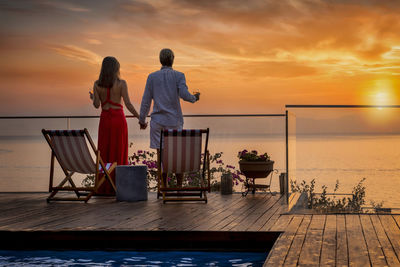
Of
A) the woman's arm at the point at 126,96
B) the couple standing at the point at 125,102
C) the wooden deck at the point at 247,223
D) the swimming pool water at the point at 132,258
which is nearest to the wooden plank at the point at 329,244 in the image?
the wooden deck at the point at 247,223

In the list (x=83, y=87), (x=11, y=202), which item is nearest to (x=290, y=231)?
(x=11, y=202)

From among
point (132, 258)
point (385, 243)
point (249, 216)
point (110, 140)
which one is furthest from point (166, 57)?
point (385, 243)

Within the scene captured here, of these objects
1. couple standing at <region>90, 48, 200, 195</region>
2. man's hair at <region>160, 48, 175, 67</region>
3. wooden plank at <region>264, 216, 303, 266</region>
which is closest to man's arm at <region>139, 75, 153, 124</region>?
couple standing at <region>90, 48, 200, 195</region>

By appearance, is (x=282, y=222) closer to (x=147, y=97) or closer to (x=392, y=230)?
(x=392, y=230)

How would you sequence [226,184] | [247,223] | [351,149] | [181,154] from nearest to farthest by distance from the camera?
[247,223], [181,154], [351,149], [226,184]

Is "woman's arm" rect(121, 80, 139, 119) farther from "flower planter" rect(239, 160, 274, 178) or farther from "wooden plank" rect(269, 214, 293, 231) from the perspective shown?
"wooden plank" rect(269, 214, 293, 231)

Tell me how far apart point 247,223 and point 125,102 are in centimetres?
262

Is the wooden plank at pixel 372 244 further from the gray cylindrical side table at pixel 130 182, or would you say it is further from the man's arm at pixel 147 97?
the man's arm at pixel 147 97

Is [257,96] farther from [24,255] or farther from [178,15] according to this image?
[24,255]

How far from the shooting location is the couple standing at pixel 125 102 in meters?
6.44

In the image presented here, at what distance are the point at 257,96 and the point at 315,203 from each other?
40.7 ft

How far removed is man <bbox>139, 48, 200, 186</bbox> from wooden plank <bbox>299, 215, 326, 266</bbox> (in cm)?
217

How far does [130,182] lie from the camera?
643 cm

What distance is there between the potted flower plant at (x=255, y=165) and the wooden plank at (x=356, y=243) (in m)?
1.83
